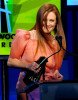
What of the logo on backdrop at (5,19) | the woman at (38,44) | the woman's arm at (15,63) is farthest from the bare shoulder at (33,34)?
the logo on backdrop at (5,19)

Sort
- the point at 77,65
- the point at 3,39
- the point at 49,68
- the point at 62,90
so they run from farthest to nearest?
the point at 77,65 → the point at 3,39 → the point at 49,68 → the point at 62,90

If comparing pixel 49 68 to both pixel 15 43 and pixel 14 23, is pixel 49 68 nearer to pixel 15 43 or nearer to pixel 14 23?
pixel 15 43

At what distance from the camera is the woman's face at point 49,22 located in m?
2.12

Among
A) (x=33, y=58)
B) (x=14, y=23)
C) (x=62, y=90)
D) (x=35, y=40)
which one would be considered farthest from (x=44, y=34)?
(x=62, y=90)

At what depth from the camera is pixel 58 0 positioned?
8.98 feet

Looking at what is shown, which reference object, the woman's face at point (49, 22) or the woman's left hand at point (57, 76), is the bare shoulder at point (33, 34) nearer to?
the woman's face at point (49, 22)

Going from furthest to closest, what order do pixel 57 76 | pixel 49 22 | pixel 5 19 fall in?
1. pixel 5 19
2. pixel 49 22
3. pixel 57 76

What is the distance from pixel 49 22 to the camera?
7.07 ft

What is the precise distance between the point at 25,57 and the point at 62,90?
3.00ft

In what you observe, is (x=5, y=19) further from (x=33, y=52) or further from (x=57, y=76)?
(x=57, y=76)

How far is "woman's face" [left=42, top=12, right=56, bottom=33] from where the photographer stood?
6.97 ft

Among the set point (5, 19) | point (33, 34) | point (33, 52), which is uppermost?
point (5, 19)

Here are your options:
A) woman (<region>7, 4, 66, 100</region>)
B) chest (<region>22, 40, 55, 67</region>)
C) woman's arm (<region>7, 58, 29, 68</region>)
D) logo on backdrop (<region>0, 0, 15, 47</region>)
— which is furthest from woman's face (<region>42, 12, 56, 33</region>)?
logo on backdrop (<region>0, 0, 15, 47</region>)

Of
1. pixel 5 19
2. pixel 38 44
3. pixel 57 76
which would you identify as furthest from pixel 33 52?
pixel 5 19
